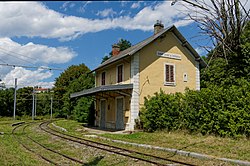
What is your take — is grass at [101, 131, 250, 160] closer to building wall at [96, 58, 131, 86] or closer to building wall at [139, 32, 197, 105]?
building wall at [139, 32, 197, 105]

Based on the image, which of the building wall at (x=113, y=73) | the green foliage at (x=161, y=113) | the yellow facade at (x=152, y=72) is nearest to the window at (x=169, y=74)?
the yellow facade at (x=152, y=72)

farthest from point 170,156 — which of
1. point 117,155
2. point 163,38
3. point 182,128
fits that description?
point 163,38

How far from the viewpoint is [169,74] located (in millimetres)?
19328

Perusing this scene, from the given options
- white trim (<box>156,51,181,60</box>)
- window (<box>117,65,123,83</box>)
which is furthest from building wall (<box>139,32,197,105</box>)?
window (<box>117,65,123,83</box>)

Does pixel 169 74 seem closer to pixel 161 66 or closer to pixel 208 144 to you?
pixel 161 66

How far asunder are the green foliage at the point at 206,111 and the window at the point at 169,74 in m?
3.00

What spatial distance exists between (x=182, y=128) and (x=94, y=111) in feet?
38.6

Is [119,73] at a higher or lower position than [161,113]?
higher

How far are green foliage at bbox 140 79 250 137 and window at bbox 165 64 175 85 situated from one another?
118 inches

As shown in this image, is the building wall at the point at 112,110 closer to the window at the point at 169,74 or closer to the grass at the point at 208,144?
the window at the point at 169,74

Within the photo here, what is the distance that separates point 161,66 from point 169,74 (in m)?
0.88

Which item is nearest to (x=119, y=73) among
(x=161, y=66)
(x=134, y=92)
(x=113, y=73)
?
(x=113, y=73)

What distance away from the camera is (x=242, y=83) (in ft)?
40.9

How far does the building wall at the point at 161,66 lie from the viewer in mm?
18297
